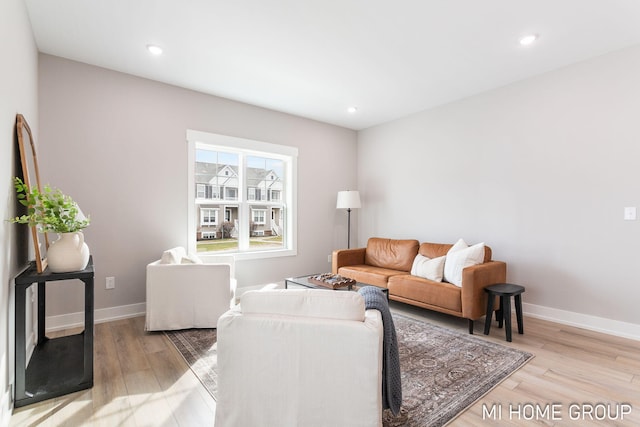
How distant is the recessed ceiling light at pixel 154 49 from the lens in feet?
9.70

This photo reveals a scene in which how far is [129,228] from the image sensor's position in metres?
3.54

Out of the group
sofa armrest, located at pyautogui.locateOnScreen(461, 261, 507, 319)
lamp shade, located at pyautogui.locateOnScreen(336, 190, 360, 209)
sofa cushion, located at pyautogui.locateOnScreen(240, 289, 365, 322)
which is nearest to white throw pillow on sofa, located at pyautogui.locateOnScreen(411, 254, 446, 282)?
sofa armrest, located at pyautogui.locateOnScreen(461, 261, 507, 319)

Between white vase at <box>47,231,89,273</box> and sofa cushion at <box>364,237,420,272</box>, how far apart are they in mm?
3424

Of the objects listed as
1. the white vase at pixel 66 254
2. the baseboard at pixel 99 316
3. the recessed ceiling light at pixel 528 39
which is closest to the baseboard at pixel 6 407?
the white vase at pixel 66 254

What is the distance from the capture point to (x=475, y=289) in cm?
305

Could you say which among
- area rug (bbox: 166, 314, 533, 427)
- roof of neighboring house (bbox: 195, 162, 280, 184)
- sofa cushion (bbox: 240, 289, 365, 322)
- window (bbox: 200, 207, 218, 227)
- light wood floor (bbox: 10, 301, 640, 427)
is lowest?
light wood floor (bbox: 10, 301, 640, 427)

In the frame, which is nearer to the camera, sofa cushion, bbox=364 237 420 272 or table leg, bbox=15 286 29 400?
table leg, bbox=15 286 29 400

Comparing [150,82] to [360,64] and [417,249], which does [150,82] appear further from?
[417,249]

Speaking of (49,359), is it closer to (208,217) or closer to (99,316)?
(99,316)

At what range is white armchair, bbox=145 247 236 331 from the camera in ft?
10.0

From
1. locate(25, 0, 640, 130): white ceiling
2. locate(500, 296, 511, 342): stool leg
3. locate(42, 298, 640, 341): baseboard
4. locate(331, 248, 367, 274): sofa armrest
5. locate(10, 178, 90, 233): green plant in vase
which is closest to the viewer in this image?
locate(10, 178, 90, 233): green plant in vase

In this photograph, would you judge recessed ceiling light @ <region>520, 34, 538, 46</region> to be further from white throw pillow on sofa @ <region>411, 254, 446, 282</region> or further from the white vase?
the white vase

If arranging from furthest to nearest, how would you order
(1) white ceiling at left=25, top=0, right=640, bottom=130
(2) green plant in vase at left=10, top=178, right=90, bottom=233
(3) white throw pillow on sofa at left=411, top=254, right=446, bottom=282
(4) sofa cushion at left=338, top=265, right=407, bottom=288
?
(4) sofa cushion at left=338, top=265, right=407, bottom=288 < (3) white throw pillow on sofa at left=411, top=254, right=446, bottom=282 < (1) white ceiling at left=25, top=0, right=640, bottom=130 < (2) green plant in vase at left=10, top=178, right=90, bottom=233

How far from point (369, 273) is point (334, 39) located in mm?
2611
